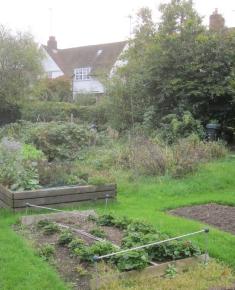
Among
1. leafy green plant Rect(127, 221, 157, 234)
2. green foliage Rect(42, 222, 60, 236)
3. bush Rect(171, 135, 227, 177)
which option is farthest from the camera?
bush Rect(171, 135, 227, 177)

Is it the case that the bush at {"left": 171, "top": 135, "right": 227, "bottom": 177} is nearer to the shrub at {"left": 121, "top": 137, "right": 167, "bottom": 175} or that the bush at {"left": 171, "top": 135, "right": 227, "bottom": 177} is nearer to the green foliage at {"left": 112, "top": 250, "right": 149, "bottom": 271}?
the shrub at {"left": 121, "top": 137, "right": 167, "bottom": 175}

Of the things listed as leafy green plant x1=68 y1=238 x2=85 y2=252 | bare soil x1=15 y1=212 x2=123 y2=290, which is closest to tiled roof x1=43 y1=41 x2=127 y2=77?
bare soil x1=15 y1=212 x2=123 y2=290

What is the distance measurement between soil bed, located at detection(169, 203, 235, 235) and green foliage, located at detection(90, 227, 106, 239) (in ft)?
6.02

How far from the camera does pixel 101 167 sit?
1198 cm

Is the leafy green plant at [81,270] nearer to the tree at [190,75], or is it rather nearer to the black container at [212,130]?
the black container at [212,130]

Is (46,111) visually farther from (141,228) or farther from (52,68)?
(52,68)

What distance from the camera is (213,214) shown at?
783 centimetres

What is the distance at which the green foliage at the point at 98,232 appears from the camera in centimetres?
630

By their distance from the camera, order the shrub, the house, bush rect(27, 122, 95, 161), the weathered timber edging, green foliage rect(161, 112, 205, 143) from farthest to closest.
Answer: the house
green foliage rect(161, 112, 205, 143)
bush rect(27, 122, 95, 161)
the shrub
the weathered timber edging

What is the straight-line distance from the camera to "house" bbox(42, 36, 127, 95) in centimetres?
4750

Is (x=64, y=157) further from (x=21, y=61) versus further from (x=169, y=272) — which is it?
(x=21, y=61)

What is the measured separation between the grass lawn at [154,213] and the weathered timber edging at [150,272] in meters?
0.34

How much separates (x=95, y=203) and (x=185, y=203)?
1653mm

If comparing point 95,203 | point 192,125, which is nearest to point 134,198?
point 95,203
